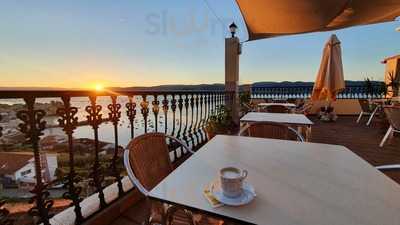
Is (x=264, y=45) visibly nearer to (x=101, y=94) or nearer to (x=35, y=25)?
(x=35, y=25)

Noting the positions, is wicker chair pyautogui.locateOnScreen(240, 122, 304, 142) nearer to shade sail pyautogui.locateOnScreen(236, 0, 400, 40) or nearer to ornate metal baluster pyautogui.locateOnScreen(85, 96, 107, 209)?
ornate metal baluster pyautogui.locateOnScreen(85, 96, 107, 209)

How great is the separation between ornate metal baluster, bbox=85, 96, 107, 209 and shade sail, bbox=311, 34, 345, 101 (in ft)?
20.4

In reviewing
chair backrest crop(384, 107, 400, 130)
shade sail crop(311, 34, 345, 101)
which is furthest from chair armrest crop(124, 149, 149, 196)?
shade sail crop(311, 34, 345, 101)

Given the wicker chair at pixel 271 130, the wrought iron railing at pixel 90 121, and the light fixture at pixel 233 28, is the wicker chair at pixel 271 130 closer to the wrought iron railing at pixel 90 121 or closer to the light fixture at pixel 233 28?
the wrought iron railing at pixel 90 121

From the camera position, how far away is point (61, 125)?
4.40ft

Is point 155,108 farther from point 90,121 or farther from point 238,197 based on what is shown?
point 238,197

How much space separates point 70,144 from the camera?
143 cm

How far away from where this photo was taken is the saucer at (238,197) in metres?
0.73

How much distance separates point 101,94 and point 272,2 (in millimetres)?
3303

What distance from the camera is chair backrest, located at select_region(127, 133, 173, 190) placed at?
1.14m

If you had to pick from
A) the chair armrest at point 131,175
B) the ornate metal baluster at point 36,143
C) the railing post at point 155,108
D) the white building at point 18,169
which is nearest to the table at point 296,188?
the chair armrest at point 131,175

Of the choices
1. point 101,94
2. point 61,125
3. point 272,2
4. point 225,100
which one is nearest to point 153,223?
point 61,125

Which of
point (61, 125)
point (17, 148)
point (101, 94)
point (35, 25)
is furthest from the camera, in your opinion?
point (35, 25)

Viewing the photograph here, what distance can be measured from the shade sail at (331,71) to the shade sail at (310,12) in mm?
1202
